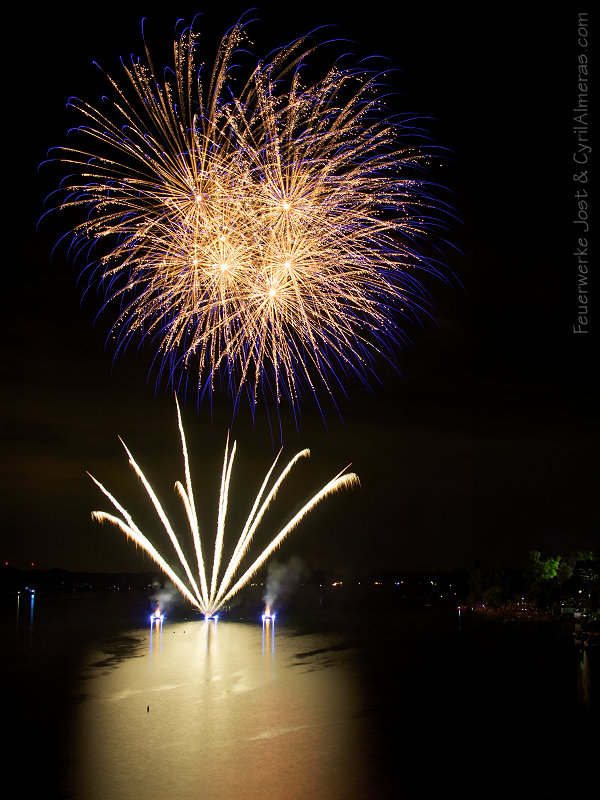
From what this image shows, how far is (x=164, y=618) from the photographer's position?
278 feet

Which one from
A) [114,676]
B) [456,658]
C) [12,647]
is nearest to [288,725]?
[114,676]

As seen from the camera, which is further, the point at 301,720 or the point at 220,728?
the point at 301,720

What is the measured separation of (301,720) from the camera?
27.5 metres

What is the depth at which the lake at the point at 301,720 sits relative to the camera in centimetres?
2023

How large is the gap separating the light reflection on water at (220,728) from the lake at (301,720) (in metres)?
0.08

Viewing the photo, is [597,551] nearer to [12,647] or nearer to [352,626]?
[352,626]

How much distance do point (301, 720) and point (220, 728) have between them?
316cm

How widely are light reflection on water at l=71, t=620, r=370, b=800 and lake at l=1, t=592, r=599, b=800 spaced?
82 millimetres

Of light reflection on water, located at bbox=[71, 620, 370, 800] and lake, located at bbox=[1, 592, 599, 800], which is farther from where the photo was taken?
lake, located at bbox=[1, 592, 599, 800]

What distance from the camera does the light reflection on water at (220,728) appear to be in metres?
20.0

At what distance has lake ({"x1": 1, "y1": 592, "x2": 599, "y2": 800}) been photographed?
20234 mm

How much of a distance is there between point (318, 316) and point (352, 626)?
60366mm

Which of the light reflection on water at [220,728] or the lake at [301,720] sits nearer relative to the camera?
the light reflection on water at [220,728]

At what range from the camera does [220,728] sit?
1038 inches
